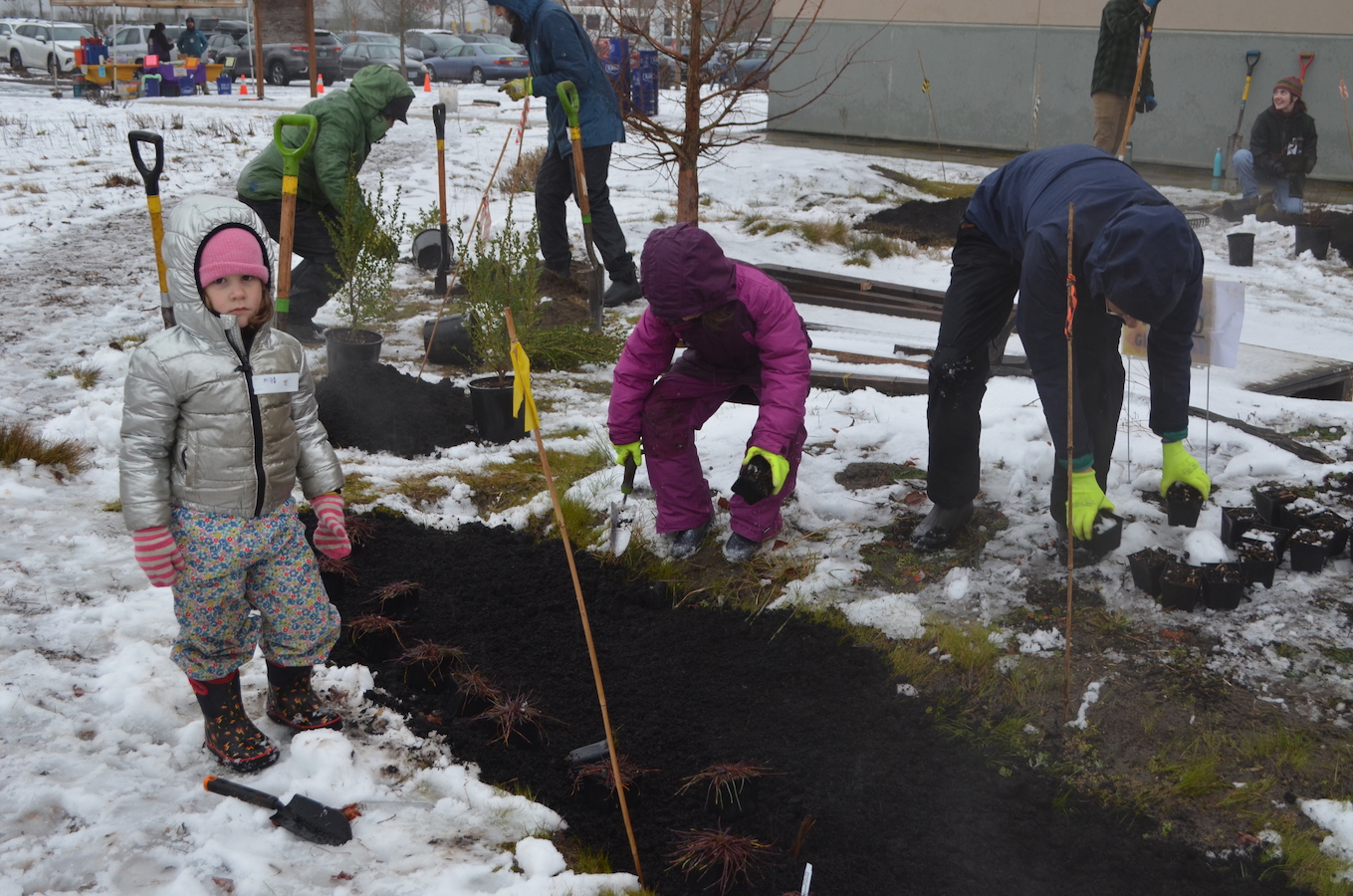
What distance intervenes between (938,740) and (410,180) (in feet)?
34.9

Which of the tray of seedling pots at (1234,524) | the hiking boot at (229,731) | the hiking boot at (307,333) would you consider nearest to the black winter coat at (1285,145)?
the tray of seedling pots at (1234,524)

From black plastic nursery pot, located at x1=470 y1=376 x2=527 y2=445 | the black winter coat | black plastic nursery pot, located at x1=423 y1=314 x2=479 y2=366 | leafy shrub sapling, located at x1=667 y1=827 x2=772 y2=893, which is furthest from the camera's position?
the black winter coat

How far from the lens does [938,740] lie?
289cm

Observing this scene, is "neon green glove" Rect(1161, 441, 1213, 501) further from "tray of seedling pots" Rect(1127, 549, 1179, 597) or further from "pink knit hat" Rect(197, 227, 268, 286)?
"pink knit hat" Rect(197, 227, 268, 286)

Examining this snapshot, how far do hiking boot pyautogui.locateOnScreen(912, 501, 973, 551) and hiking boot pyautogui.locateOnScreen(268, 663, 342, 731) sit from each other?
218 cm

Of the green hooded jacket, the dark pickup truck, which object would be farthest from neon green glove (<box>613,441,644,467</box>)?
the dark pickup truck

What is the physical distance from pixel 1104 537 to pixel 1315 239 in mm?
7287

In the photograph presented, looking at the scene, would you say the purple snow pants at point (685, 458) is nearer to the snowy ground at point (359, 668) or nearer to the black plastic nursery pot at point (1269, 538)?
the snowy ground at point (359, 668)

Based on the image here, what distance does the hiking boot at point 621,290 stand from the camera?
7.35m

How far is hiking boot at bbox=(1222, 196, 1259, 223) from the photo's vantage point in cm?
1051

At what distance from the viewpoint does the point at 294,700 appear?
285 centimetres

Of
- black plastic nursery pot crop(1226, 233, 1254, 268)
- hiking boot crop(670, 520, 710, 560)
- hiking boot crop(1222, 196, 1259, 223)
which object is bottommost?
hiking boot crop(670, 520, 710, 560)

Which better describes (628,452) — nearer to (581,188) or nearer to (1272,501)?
(1272,501)

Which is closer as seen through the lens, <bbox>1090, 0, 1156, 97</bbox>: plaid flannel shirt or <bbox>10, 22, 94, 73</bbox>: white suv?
<bbox>1090, 0, 1156, 97</bbox>: plaid flannel shirt
